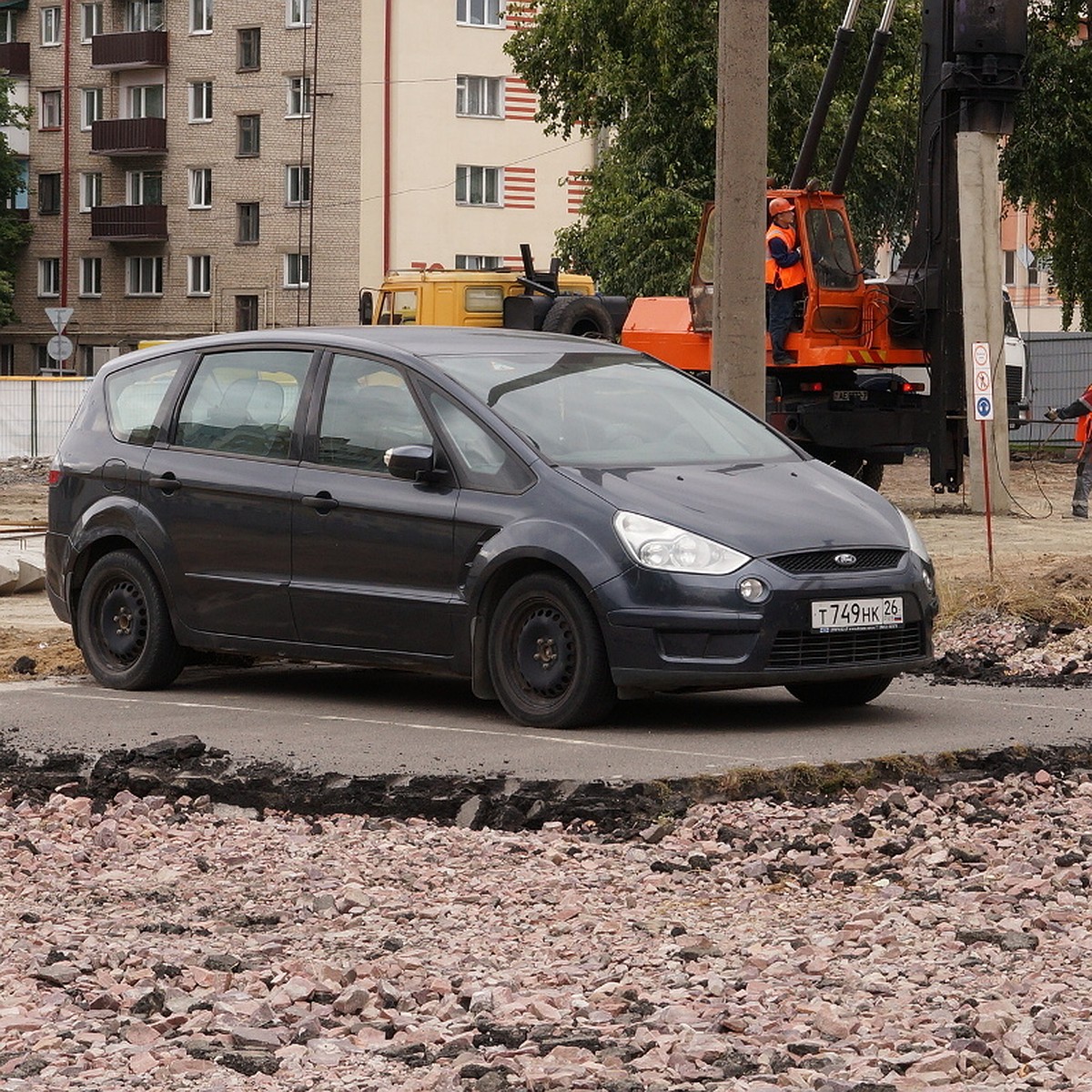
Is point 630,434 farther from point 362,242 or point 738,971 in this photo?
point 362,242

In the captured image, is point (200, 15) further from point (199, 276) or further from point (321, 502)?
point (321, 502)

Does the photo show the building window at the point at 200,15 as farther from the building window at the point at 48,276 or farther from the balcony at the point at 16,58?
the building window at the point at 48,276

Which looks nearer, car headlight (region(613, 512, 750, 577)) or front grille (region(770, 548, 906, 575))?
car headlight (region(613, 512, 750, 577))

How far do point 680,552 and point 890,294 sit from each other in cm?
1559

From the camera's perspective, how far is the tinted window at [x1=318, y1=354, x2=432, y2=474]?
10305 mm

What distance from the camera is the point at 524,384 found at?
1038 cm

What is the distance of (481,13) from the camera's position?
7319cm

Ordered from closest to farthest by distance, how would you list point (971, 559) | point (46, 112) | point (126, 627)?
point (126, 627), point (971, 559), point (46, 112)

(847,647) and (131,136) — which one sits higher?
(131,136)

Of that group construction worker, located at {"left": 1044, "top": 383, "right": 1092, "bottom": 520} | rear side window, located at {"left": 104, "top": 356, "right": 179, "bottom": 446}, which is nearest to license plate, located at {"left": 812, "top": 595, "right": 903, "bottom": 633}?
rear side window, located at {"left": 104, "top": 356, "right": 179, "bottom": 446}

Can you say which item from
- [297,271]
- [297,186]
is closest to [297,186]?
[297,186]

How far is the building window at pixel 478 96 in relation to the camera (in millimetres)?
72625

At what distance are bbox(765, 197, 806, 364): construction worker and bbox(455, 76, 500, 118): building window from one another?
1962 inches

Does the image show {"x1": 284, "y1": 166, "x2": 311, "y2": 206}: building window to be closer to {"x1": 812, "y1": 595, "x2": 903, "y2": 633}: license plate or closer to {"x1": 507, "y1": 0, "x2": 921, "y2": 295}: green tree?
{"x1": 507, "y1": 0, "x2": 921, "y2": 295}: green tree
